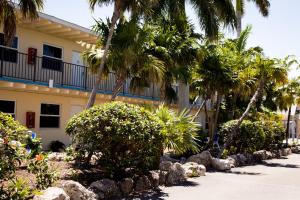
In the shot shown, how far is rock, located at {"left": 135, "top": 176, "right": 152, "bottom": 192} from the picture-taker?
9789 millimetres

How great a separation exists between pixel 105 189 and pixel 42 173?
4.89 ft

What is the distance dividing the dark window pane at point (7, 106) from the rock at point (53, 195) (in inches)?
413

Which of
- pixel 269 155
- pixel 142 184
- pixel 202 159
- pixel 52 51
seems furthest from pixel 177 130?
pixel 269 155

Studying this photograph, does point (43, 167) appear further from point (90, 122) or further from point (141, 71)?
point (141, 71)

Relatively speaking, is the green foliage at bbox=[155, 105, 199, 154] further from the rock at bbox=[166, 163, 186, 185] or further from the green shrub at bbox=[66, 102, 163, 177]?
the green shrub at bbox=[66, 102, 163, 177]

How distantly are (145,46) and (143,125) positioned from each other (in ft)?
19.1

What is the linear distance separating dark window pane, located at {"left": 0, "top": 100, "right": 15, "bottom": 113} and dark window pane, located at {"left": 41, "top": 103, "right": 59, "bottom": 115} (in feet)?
5.48

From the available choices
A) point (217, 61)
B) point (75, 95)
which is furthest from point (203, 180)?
point (75, 95)

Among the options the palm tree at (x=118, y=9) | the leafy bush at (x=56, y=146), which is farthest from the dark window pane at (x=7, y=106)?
the palm tree at (x=118, y=9)

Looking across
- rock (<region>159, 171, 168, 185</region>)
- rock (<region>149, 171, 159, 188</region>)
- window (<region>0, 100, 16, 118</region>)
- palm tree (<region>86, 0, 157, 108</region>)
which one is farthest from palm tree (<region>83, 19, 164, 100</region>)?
window (<region>0, 100, 16, 118</region>)

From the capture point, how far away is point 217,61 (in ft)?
58.0

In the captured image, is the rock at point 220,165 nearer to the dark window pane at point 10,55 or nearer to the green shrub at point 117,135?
the green shrub at point 117,135

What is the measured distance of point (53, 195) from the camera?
687 cm

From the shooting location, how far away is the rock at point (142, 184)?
979cm
